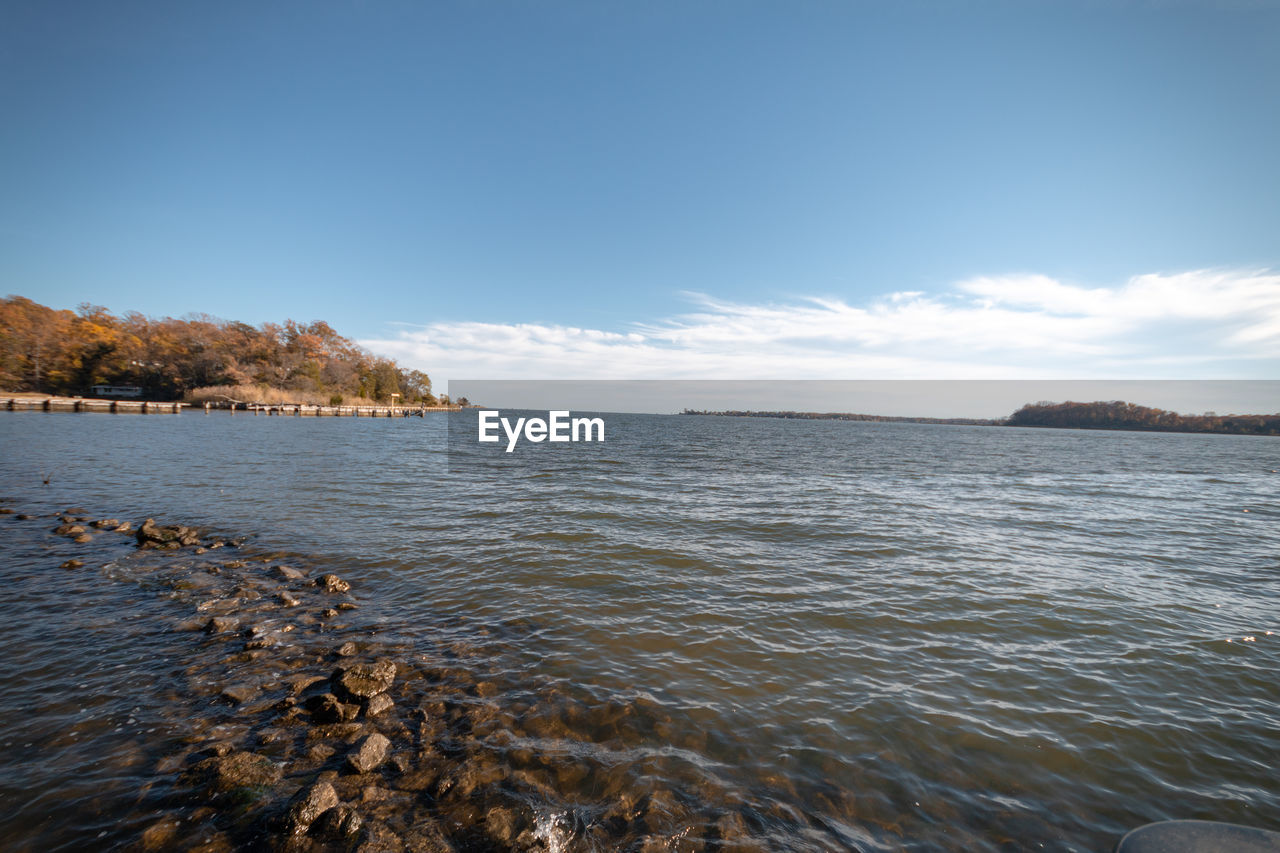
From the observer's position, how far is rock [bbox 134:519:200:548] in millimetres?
12172

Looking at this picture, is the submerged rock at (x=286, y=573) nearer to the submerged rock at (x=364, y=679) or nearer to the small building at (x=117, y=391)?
the submerged rock at (x=364, y=679)

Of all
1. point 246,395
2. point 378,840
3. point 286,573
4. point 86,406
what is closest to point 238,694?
point 378,840

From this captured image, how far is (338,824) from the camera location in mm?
4137

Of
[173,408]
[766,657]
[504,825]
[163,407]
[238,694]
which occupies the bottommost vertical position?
[766,657]

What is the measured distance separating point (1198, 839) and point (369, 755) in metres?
7.22

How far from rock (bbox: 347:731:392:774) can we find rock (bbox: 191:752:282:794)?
2.23 feet

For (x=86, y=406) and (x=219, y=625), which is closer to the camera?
(x=219, y=625)

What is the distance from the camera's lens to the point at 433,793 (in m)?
4.72

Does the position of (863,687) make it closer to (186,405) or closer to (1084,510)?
(1084,510)

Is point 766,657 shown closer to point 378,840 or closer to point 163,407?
point 378,840

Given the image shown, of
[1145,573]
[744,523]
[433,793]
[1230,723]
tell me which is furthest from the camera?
[744,523]

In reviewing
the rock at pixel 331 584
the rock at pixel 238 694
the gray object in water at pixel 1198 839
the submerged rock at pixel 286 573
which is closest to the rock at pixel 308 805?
the rock at pixel 238 694

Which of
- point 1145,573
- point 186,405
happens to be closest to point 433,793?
point 1145,573

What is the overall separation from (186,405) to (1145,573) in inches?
5066
